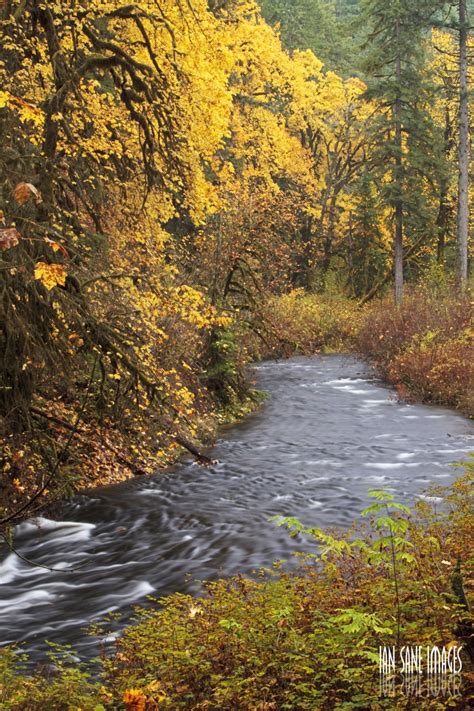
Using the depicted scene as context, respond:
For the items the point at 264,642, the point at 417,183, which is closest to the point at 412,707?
the point at 264,642

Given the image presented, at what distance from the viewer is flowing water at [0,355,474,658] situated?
290 inches

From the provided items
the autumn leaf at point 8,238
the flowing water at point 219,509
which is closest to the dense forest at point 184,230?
the autumn leaf at point 8,238

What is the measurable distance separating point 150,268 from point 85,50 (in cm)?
438

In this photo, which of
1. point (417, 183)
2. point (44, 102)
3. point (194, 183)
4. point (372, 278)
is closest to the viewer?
point (44, 102)

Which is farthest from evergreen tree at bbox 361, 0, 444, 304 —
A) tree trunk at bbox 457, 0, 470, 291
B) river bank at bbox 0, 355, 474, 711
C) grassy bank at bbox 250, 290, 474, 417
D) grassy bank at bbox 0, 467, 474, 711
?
grassy bank at bbox 0, 467, 474, 711

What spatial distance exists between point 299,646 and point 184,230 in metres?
21.9

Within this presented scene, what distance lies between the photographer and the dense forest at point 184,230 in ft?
26.6

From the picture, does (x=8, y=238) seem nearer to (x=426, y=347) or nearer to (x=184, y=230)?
(x=426, y=347)

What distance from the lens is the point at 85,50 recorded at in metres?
10.5

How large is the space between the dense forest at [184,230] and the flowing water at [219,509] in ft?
1.90

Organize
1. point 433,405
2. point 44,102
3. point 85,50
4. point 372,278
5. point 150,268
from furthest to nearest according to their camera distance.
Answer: point 372,278 < point 433,405 < point 150,268 < point 85,50 < point 44,102

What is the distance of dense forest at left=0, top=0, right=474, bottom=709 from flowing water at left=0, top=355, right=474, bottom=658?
22.8 inches

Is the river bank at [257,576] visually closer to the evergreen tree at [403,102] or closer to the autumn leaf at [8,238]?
the autumn leaf at [8,238]

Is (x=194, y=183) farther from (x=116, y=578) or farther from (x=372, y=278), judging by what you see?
(x=372, y=278)
